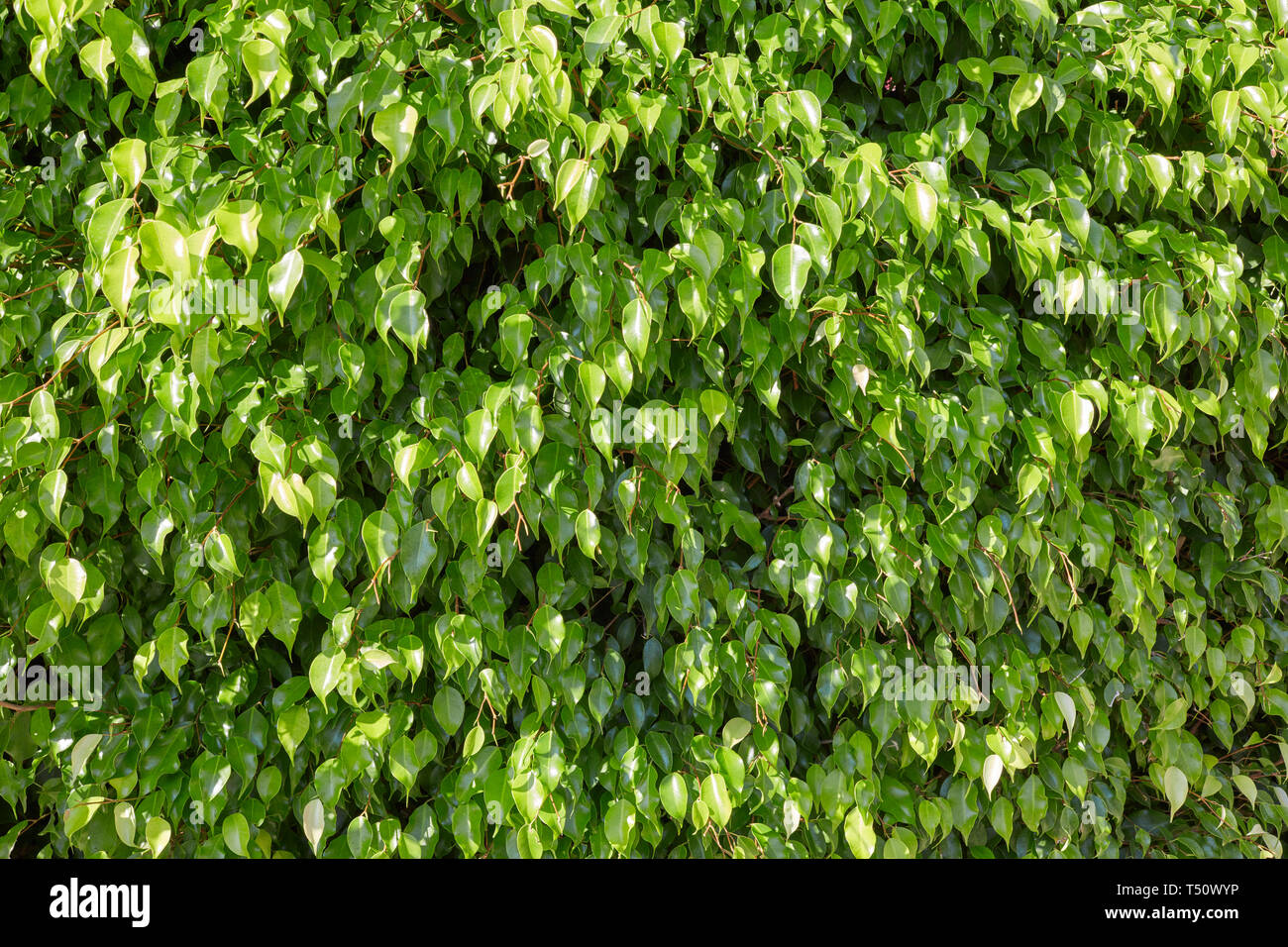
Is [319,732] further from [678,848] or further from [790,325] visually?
[790,325]

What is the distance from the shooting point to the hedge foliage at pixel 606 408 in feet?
4.80

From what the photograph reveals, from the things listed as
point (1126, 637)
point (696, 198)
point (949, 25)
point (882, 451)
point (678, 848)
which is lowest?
point (678, 848)

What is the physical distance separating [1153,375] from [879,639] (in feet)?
2.37

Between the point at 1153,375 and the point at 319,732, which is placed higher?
the point at 1153,375

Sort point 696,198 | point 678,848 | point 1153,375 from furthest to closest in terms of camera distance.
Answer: point 1153,375
point 678,848
point 696,198

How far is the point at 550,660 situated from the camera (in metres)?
1.56

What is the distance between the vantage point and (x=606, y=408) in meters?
1.52

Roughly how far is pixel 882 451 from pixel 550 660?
652mm

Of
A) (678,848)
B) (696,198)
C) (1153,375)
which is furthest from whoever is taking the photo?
(1153,375)

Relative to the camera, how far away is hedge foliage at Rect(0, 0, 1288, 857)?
57.6 inches

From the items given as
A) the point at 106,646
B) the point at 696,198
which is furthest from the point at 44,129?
the point at 696,198

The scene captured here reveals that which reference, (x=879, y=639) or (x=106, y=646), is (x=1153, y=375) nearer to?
(x=879, y=639)

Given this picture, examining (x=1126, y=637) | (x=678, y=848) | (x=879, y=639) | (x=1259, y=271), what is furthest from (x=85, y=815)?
(x=1259, y=271)

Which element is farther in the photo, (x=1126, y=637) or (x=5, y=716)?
(x=1126, y=637)
